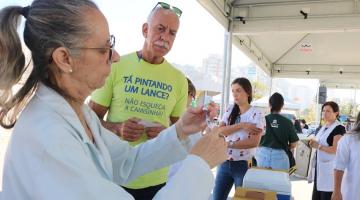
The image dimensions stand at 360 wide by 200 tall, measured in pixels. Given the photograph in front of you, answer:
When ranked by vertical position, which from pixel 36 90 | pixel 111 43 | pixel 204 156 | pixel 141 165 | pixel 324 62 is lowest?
pixel 141 165

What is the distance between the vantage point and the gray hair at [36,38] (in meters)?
0.74

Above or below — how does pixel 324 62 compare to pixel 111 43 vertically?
above

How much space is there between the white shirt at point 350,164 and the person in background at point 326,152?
1.11 meters

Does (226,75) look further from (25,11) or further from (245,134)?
(25,11)

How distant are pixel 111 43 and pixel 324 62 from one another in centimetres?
958

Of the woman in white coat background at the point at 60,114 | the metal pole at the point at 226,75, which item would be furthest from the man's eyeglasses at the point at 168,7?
the metal pole at the point at 226,75

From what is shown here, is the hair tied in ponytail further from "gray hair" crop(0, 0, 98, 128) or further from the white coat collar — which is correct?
the white coat collar

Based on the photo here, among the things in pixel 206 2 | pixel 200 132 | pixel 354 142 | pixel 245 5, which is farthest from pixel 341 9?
pixel 200 132

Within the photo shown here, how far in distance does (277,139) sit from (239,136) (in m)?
1.16

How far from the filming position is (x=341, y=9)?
15.7ft

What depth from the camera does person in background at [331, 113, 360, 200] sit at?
2.37 metres

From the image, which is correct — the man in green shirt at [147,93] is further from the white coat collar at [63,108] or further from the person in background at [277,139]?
the person in background at [277,139]

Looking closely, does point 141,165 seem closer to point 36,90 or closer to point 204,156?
point 204,156

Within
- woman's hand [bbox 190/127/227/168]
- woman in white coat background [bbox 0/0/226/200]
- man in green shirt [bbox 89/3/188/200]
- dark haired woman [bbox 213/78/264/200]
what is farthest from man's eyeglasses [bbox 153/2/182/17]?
dark haired woman [bbox 213/78/264/200]
